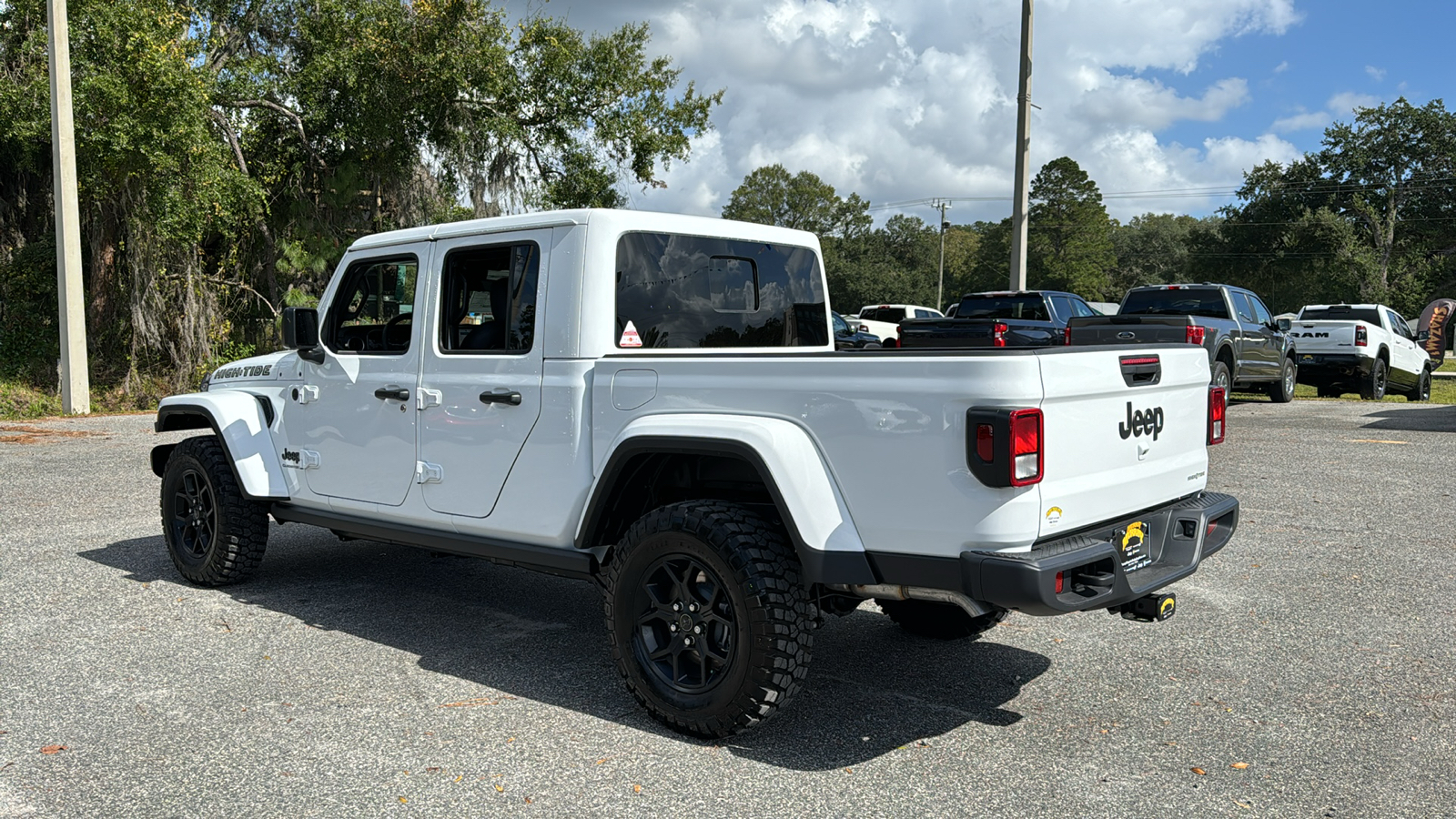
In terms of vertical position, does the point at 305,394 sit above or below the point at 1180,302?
below

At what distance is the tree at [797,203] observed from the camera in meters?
102

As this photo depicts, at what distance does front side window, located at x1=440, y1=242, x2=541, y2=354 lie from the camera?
15.3 feet

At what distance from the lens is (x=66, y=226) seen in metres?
16.5

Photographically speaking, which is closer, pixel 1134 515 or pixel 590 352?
pixel 1134 515

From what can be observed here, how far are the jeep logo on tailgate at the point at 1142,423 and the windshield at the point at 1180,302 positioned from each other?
11255 mm

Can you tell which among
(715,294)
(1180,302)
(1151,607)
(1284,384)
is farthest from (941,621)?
(1284,384)

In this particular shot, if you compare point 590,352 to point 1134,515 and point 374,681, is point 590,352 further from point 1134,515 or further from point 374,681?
point 1134,515

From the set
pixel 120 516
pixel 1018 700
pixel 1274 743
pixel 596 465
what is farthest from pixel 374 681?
pixel 120 516

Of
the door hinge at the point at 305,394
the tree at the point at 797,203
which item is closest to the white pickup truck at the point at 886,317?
the door hinge at the point at 305,394

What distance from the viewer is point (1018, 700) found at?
4.41 meters

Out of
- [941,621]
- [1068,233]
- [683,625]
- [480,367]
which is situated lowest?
[941,621]

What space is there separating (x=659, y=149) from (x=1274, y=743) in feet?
67.6

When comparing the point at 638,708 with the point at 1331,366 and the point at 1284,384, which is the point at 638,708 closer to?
the point at 1284,384

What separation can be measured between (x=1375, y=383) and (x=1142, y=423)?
1717cm
